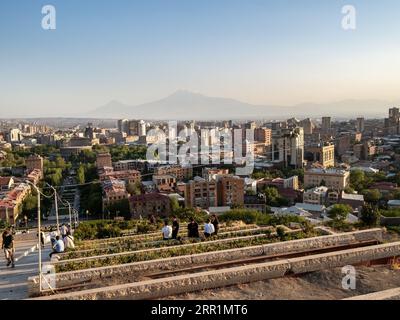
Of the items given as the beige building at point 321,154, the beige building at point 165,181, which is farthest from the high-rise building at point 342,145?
the beige building at point 165,181

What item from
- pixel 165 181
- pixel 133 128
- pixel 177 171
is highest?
pixel 133 128

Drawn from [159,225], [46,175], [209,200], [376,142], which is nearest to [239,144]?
[376,142]

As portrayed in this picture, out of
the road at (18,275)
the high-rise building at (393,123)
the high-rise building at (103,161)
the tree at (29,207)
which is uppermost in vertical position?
the high-rise building at (393,123)

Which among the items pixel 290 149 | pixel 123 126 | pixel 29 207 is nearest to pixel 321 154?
pixel 290 149

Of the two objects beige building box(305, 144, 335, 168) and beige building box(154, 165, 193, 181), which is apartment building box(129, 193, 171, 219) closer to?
beige building box(154, 165, 193, 181)

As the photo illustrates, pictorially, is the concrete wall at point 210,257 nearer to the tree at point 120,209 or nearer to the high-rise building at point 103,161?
the tree at point 120,209

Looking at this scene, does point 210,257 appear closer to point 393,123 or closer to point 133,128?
point 393,123
